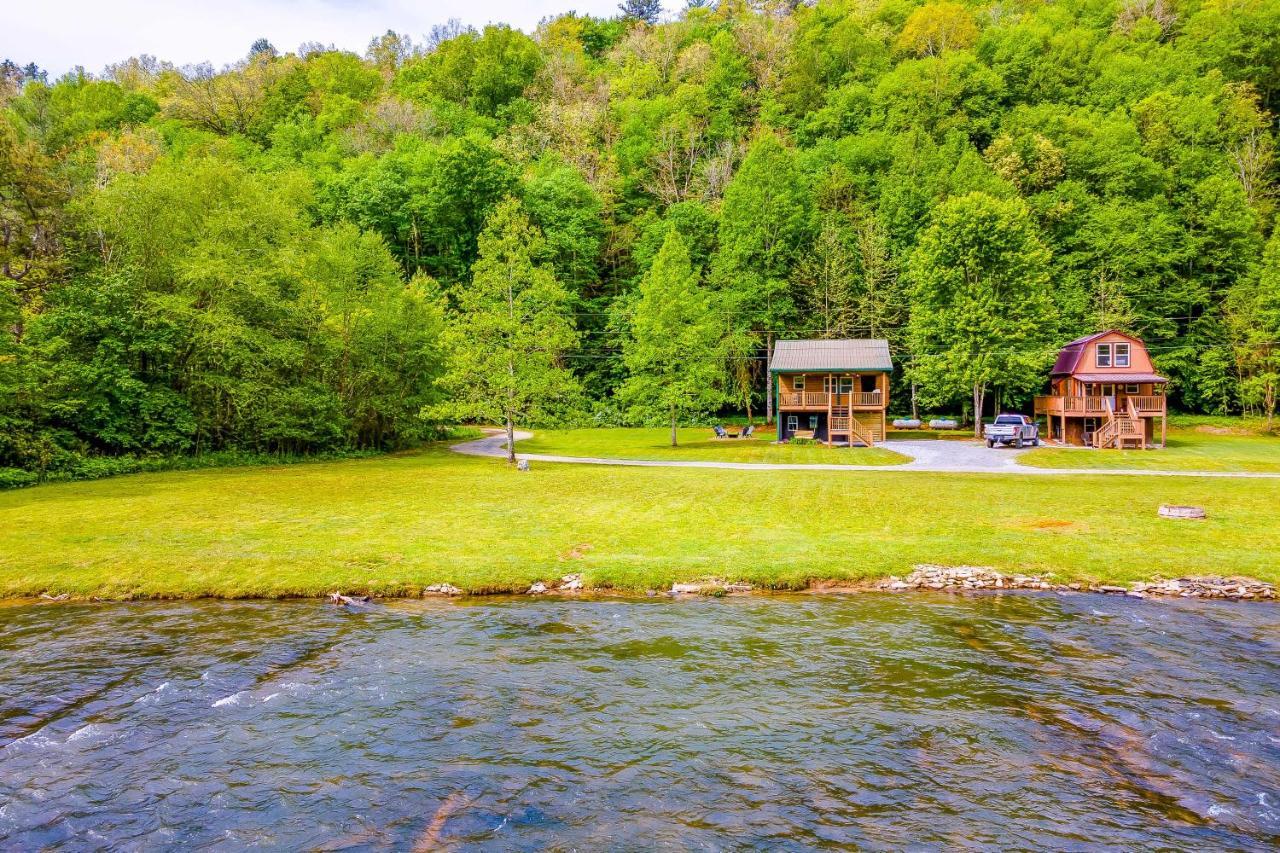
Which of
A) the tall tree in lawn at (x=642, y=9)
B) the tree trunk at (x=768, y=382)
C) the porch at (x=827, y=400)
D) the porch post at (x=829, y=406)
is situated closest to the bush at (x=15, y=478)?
the porch at (x=827, y=400)

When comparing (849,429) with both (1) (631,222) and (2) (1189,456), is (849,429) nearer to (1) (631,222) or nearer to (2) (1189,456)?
(2) (1189,456)

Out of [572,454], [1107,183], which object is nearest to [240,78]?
[572,454]

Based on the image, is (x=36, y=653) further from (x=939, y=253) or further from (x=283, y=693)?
(x=939, y=253)

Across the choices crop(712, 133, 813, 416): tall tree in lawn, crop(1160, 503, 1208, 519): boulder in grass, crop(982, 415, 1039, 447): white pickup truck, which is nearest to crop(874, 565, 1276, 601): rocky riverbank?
crop(1160, 503, 1208, 519): boulder in grass

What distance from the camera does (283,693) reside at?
33.1 ft

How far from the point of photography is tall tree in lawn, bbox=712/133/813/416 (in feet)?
204

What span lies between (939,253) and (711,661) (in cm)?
4959

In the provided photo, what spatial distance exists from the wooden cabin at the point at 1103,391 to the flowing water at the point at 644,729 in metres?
34.0

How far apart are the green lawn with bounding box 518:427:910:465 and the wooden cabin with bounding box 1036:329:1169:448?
14.0 meters

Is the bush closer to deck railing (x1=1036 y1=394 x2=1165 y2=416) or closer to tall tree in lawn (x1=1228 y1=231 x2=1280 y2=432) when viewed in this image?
deck railing (x1=1036 y1=394 x2=1165 y2=416)

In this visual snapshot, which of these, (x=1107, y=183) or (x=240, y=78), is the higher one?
(x=240, y=78)

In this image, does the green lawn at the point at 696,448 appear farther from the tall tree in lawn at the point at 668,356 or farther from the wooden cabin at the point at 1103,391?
the wooden cabin at the point at 1103,391

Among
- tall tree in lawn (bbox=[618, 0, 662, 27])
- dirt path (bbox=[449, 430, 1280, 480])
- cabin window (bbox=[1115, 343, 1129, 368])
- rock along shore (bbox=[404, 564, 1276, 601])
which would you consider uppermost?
tall tree in lawn (bbox=[618, 0, 662, 27])

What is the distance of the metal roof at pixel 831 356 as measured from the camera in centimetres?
4750
